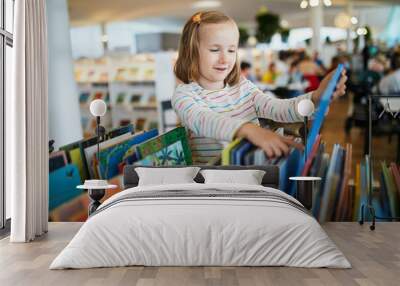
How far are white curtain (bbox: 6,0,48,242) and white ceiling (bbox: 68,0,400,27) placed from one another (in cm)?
97

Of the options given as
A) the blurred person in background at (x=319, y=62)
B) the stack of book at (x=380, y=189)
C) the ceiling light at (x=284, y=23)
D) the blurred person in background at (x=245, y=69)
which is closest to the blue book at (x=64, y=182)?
the blurred person in background at (x=245, y=69)

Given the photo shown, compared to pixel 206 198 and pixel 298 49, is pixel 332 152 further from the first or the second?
pixel 206 198

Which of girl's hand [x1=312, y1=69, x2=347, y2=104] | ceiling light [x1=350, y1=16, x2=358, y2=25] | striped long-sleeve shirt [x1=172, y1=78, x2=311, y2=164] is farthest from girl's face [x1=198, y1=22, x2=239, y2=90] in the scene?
ceiling light [x1=350, y1=16, x2=358, y2=25]

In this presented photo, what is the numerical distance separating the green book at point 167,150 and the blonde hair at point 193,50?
1.91 ft

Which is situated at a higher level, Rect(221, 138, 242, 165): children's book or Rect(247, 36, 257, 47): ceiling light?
Rect(247, 36, 257, 47): ceiling light

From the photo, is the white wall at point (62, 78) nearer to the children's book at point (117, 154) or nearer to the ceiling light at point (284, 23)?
the children's book at point (117, 154)

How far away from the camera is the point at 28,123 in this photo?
6.20 meters

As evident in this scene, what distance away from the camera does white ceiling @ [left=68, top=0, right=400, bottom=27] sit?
294 inches

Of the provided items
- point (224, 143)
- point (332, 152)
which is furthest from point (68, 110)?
point (332, 152)

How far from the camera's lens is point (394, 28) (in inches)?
293

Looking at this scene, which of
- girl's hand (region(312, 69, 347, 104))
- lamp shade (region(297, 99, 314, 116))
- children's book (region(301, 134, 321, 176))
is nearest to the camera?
lamp shade (region(297, 99, 314, 116))

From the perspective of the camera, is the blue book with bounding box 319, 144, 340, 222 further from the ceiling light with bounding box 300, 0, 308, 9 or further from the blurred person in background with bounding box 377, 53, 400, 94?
the ceiling light with bounding box 300, 0, 308, 9

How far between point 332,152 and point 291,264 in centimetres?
265

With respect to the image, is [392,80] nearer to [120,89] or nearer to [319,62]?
[319,62]
